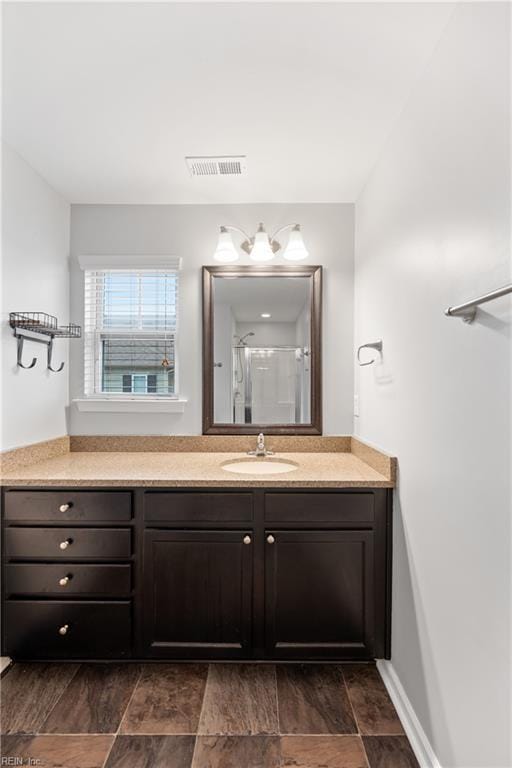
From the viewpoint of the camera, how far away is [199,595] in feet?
6.30

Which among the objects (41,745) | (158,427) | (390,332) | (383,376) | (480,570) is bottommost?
(41,745)

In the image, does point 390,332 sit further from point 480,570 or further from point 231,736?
point 231,736

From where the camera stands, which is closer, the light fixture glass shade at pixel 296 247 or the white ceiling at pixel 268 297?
the light fixture glass shade at pixel 296 247

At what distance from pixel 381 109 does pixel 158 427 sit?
2.00 meters

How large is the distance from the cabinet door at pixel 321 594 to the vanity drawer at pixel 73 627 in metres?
0.68

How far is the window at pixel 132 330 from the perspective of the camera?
2.64m

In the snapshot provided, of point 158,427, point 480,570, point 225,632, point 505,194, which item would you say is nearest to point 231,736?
point 225,632

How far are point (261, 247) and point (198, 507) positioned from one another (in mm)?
1478

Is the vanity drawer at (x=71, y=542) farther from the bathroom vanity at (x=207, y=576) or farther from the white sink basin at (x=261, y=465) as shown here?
the white sink basin at (x=261, y=465)

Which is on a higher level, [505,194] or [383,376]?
[505,194]

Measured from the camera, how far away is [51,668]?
194 cm

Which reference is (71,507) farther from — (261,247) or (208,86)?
(208,86)

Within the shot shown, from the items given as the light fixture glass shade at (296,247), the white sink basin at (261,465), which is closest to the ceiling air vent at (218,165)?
the light fixture glass shade at (296,247)

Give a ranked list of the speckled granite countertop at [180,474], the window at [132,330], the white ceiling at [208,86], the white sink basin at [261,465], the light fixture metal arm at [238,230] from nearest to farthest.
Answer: the white ceiling at [208,86]
the speckled granite countertop at [180,474]
the white sink basin at [261,465]
the light fixture metal arm at [238,230]
the window at [132,330]
